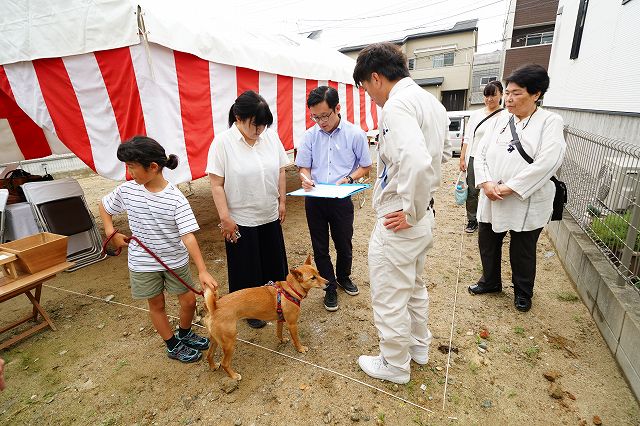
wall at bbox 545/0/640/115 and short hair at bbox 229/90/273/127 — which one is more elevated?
wall at bbox 545/0/640/115

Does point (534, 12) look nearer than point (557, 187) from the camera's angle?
No

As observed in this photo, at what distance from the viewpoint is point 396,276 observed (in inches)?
74.4

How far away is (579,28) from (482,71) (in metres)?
19.5

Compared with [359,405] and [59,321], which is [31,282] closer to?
[59,321]

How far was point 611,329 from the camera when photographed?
7.99ft

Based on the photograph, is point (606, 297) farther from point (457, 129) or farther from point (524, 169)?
point (457, 129)

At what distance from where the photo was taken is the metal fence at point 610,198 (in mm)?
2463

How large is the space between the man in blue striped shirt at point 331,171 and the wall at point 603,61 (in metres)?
5.09

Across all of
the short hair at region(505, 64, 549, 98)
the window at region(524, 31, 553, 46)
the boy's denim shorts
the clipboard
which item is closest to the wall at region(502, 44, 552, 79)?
the window at region(524, 31, 553, 46)

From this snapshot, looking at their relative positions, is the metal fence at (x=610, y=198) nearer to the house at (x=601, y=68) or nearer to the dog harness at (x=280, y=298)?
the house at (x=601, y=68)

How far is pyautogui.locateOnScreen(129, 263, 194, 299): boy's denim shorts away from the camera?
2207 millimetres

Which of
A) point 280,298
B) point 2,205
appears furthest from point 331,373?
point 2,205

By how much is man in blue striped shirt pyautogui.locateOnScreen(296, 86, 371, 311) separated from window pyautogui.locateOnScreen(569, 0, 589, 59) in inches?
339

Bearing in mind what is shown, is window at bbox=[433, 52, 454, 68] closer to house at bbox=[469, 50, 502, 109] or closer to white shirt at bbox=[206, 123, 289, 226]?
house at bbox=[469, 50, 502, 109]
